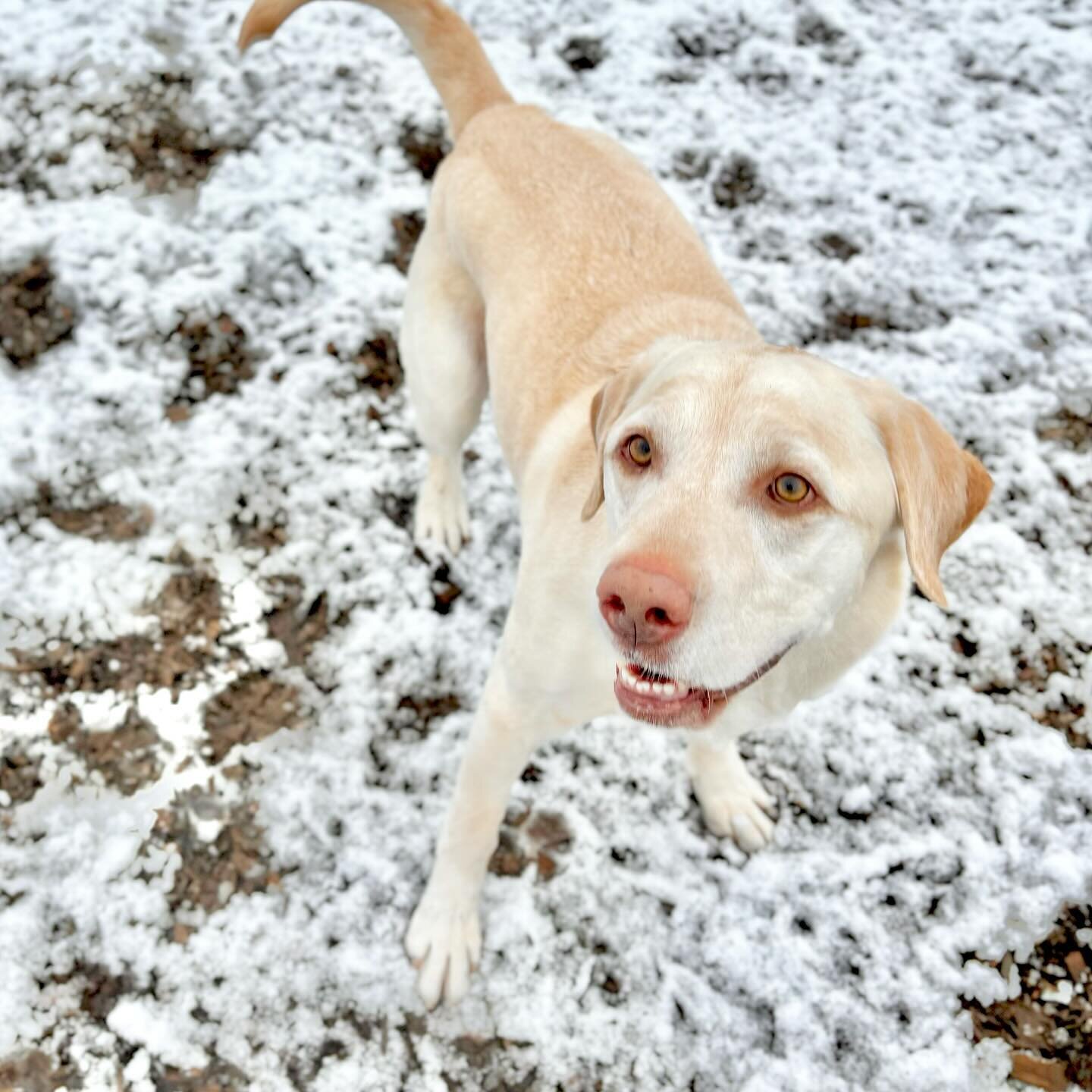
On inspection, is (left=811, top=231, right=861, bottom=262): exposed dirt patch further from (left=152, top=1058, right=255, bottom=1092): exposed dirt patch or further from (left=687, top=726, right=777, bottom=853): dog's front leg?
(left=152, top=1058, right=255, bottom=1092): exposed dirt patch

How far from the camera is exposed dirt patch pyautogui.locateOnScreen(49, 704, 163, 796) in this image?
2.74m

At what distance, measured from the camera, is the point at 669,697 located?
174 cm

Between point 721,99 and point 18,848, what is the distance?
12.3ft

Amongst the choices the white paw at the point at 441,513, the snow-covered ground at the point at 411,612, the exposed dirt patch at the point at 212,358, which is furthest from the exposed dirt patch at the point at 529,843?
the exposed dirt patch at the point at 212,358

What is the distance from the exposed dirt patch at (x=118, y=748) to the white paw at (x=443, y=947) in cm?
84

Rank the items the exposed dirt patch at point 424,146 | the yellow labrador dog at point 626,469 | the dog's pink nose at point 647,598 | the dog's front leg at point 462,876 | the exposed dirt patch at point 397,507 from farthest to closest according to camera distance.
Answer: the exposed dirt patch at point 424,146
the exposed dirt patch at point 397,507
the dog's front leg at point 462,876
the yellow labrador dog at point 626,469
the dog's pink nose at point 647,598

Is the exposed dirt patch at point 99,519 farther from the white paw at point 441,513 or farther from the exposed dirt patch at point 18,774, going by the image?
the white paw at point 441,513

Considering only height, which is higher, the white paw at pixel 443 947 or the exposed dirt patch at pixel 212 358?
the exposed dirt patch at pixel 212 358

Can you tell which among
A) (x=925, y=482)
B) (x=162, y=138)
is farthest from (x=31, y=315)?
(x=925, y=482)

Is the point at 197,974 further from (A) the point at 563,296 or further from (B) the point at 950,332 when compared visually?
(B) the point at 950,332

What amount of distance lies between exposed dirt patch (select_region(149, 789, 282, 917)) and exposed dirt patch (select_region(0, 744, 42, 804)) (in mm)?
348

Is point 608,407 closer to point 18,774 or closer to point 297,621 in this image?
point 297,621

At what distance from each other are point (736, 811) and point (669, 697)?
1.12m

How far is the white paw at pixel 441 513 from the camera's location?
10.3 feet
